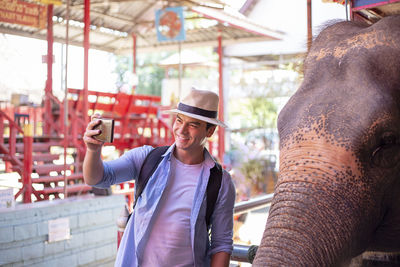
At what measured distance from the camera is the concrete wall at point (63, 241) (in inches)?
251

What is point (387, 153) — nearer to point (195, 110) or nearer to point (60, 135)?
point (195, 110)

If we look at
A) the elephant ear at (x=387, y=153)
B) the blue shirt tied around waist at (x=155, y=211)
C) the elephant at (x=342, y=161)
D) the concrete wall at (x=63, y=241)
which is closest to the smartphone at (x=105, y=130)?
the blue shirt tied around waist at (x=155, y=211)

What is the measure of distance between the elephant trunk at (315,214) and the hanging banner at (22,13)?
7.64 m

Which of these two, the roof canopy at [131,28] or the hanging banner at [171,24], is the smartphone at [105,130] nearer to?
the roof canopy at [131,28]

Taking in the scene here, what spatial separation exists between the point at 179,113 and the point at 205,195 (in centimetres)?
46

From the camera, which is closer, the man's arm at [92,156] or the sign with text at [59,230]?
the man's arm at [92,156]

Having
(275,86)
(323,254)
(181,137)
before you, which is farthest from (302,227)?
(275,86)

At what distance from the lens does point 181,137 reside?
257 centimetres

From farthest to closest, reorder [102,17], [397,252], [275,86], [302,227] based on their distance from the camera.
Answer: [275,86] → [102,17] → [397,252] → [302,227]

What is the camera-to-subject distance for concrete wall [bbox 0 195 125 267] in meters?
6.36

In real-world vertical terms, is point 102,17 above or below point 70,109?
above

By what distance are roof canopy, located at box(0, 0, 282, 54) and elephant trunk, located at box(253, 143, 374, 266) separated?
934 centimetres

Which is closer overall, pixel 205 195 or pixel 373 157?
pixel 373 157

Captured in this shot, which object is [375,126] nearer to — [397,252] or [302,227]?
[302,227]
